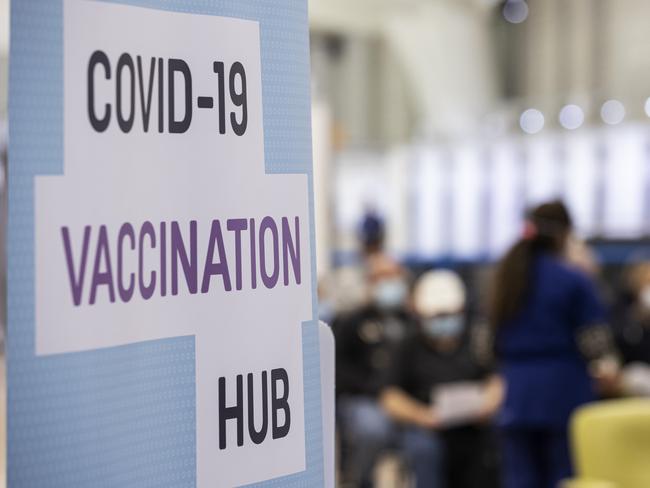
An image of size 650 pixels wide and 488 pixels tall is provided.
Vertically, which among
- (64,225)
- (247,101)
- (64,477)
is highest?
(247,101)

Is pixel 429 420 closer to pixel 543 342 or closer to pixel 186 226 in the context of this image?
pixel 543 342

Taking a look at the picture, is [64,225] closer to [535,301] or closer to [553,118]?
[535,301]

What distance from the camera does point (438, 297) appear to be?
4.78m

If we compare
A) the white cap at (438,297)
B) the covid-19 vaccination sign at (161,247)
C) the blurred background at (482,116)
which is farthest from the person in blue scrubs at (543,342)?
the blurred background at (482,116)

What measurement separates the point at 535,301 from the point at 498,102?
30.4 feet

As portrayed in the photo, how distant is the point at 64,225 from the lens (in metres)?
1.12

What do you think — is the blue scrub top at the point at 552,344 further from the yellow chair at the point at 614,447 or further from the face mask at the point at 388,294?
the face mask at the point at 388,294

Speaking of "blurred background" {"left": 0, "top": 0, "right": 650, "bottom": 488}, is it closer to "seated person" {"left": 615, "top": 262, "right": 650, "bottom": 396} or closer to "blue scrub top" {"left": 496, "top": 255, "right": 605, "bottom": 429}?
"seated person" {"left": 615, "top": 262, "right": 650, "bottom": 396}

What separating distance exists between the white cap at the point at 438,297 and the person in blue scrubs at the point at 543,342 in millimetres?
889

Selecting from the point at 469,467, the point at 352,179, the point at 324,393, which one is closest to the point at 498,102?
the point at 352,179

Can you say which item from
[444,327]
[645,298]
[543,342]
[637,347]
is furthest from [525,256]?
[645,298]

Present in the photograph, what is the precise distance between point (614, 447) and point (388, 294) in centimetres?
294

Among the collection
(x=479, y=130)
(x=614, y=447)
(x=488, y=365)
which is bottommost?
(x=614, y=447)

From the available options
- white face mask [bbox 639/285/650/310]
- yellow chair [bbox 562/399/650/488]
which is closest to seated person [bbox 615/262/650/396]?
white face mask [bbox 639/285/650/310]
